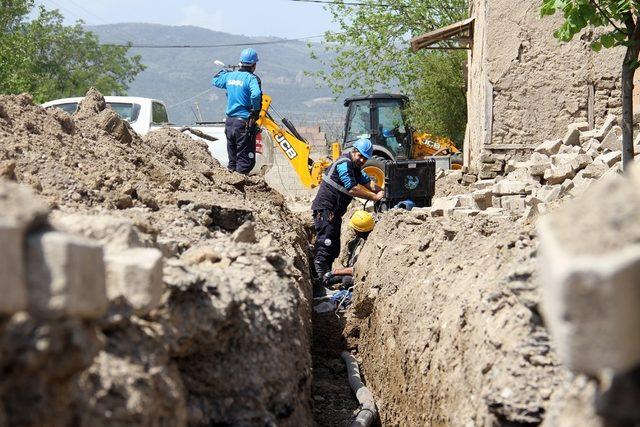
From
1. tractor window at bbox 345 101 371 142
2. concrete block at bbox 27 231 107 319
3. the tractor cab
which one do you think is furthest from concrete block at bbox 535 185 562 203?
tractor window at bbox 345 101 371 142

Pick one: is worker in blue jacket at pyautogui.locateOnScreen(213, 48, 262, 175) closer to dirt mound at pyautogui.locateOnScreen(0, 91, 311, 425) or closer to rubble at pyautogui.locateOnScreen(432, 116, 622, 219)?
dirt mound at pyautogui.locateOnScreen(0, 91, 311, 425)

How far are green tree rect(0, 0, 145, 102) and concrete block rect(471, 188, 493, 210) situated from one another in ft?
62.8

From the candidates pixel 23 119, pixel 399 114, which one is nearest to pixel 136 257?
pixel 23 119

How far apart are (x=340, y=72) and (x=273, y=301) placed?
74.6 feet

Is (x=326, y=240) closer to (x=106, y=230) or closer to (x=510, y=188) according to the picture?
(x=510, y=188)

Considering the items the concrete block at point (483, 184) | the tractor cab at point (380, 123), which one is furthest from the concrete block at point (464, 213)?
the tractor cab at point (380, 123)

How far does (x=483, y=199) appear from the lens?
12.5 metres

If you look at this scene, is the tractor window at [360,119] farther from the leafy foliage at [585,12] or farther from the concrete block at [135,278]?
the concrete block at [135,278]

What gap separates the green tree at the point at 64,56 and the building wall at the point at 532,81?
17.3 meters

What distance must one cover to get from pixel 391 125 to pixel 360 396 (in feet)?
44.2

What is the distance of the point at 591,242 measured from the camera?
2828mm

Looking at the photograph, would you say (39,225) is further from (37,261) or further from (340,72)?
(340,72)

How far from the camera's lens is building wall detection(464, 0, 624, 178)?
14.7 metres

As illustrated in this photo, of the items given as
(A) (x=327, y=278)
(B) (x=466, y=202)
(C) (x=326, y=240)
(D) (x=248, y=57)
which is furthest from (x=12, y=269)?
(B) (x=466, y=202)
